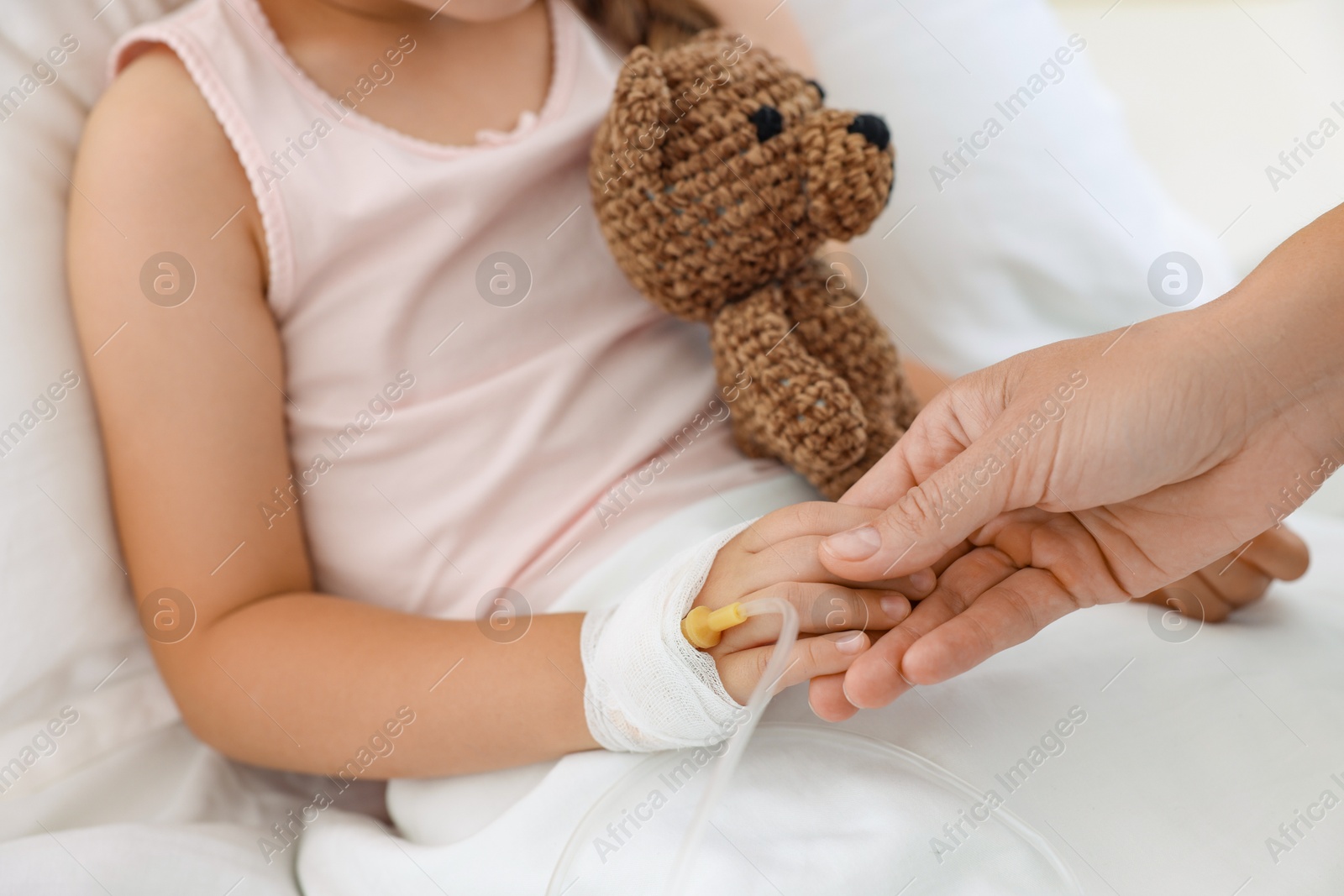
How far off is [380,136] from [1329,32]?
1.25 meters

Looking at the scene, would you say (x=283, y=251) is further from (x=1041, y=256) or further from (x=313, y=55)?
(x=1041, y=256)

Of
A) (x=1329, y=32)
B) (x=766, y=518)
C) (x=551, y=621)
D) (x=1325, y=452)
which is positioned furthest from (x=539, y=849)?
(x=1329, y=32)

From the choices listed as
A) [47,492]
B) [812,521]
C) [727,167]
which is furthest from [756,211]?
[47,492]

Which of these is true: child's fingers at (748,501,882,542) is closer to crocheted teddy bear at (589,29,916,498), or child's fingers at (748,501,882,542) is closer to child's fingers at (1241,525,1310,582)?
crocheted teddy bear at (589,29,916,498)

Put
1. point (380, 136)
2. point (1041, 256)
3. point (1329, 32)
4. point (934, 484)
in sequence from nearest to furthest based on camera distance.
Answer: point (934, 484) → point (380, 136) → point (1041, 256) → point (1329, 32)

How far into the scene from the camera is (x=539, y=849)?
0.58 meters

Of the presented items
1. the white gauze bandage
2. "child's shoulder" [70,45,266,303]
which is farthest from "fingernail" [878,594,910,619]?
"child's shoulder" [70,45,266,303]

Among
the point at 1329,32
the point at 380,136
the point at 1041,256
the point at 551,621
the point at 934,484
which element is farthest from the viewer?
the point at 1329,32

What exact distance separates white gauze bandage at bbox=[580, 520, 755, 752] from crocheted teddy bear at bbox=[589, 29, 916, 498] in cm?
13

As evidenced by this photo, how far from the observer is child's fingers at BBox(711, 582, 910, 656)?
559 millimetres

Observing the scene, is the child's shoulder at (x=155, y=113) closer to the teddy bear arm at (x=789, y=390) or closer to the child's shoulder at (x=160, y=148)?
the child's shoulder at (x=160, y=148)

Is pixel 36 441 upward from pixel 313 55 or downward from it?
downward

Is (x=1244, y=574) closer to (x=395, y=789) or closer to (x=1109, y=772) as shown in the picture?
(x=1109, y=772)

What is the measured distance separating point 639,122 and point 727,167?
67 millimetres
